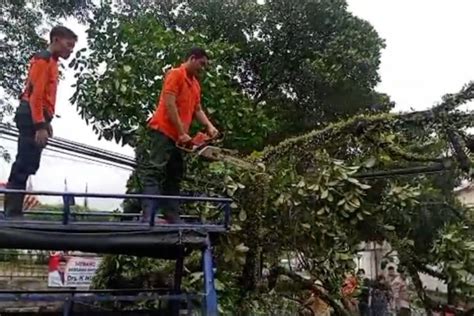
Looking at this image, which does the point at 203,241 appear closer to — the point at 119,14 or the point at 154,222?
Answer: the point at 154,222

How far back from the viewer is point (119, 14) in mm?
10156

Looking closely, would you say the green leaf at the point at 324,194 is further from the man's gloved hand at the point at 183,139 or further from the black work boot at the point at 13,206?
the black work boot at the point at 13,206

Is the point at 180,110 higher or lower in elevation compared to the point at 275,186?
higher

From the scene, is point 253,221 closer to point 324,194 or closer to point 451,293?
point 324,194

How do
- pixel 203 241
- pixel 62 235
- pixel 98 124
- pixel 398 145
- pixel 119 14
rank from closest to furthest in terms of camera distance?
1. pixel 62 235
2. pixel 203 241
3. pixel 398 145
4. pixel 98 124
5. pixel 119 14

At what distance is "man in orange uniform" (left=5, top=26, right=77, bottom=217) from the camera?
4414mm

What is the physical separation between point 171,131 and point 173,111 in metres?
0.17

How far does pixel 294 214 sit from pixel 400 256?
58.1 inches

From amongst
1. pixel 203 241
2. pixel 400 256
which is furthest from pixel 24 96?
pixel 400 256

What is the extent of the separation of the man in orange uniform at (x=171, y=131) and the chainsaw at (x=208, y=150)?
78mm

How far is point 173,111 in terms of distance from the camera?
15.7 ft

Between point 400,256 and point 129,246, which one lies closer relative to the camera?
point 129,246

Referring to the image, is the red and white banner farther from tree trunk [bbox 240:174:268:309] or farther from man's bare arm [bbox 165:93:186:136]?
man's bare arm [bbox 165:93:186:136]

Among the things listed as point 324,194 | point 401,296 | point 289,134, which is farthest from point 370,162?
point 289,134
